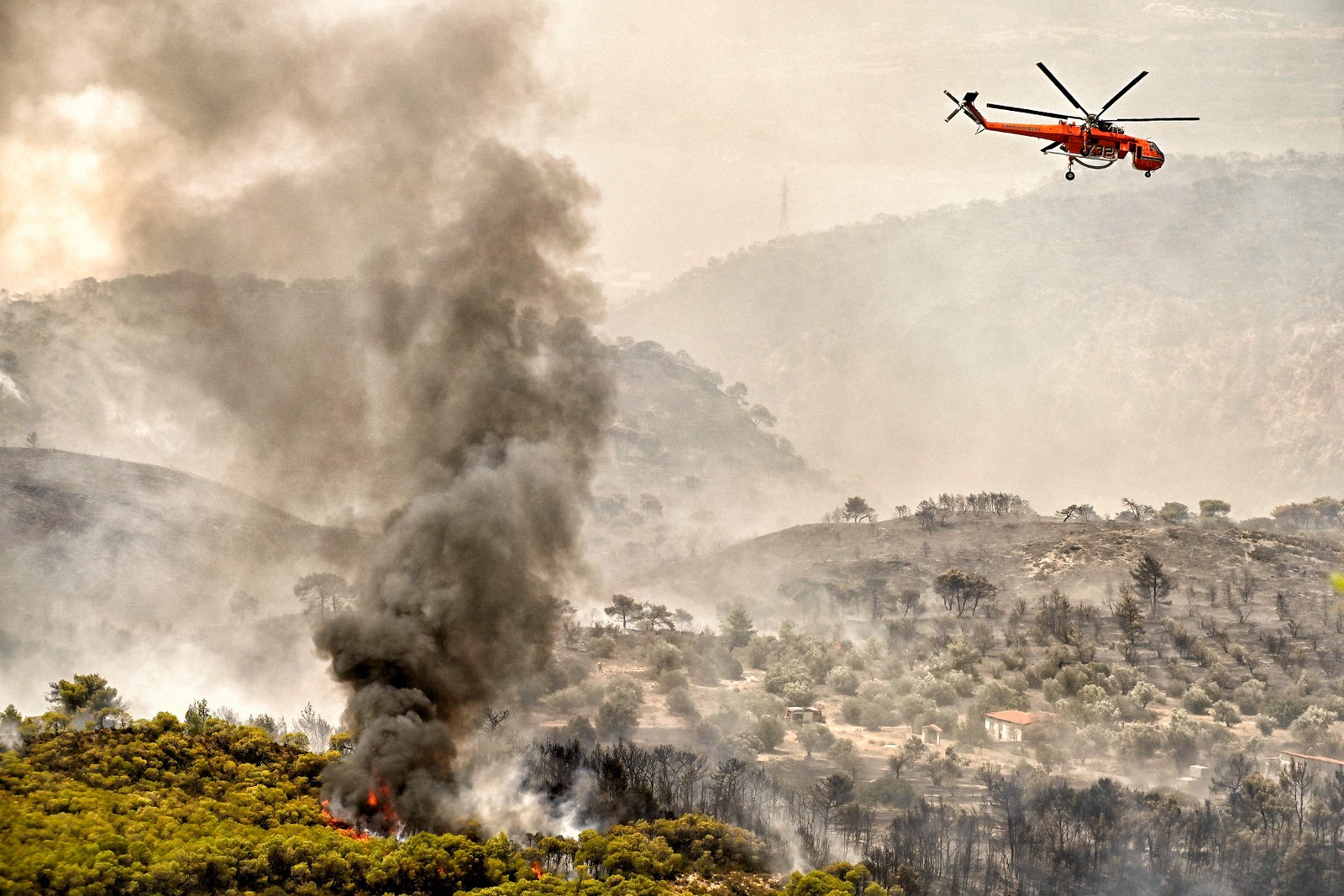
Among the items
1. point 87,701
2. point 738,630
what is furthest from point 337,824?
point 738,630

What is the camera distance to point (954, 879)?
56000 millimetres

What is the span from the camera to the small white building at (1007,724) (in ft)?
261

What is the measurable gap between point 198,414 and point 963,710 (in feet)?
277

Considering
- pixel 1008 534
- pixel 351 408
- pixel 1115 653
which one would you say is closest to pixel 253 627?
pixel 351 408

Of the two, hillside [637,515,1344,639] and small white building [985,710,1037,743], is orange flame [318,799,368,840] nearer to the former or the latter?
small white building [985,710,1037,743]

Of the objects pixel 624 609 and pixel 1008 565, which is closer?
pixel 624 609

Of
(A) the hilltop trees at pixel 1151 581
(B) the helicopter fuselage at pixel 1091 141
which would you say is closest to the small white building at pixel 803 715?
(A) the hilltop trees at pixel 1151 581

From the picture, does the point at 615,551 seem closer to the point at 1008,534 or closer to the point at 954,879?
the point at 1008,534

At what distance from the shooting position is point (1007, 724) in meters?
80.6

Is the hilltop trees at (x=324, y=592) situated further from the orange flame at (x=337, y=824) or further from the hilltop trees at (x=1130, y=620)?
the hilltop trees at (x=1130, y=620)

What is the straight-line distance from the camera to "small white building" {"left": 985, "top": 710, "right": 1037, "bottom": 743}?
261 ft

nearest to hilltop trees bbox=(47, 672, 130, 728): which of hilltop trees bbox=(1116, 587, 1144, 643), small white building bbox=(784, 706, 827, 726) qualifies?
small white building bbox=(784, 706, 827, 726)

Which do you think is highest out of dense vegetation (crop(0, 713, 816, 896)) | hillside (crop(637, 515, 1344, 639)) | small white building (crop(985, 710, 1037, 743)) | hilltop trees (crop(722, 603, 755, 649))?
hillside (crop(637, 515, 1344, 639))

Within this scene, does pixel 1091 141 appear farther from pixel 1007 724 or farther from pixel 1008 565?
pixel 1008 565
